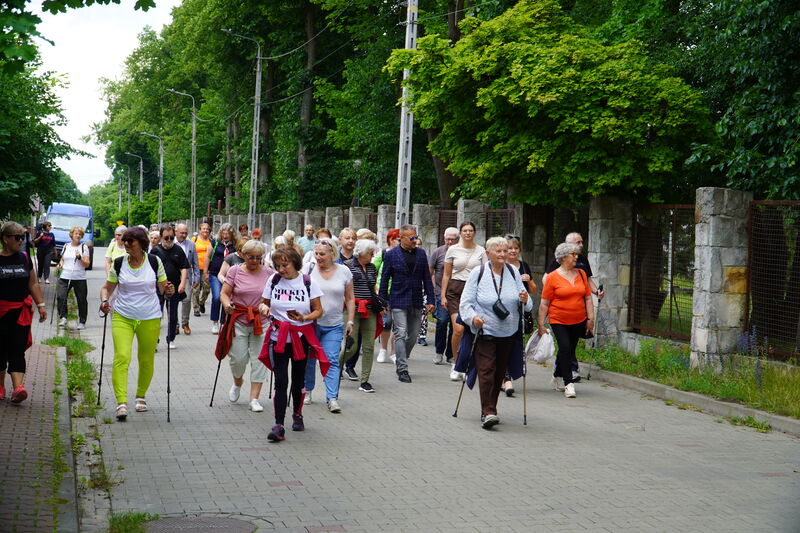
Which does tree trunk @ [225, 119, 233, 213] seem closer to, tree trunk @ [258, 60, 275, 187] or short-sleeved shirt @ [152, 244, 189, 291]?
tree trunk @ [258, 60, 275, 187]

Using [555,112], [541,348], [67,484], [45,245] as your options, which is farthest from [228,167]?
[67,484]

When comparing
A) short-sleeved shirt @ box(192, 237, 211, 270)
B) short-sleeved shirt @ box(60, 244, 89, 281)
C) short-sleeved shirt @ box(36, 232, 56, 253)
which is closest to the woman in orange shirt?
short-sleeved shirt @ box(60, 244, 89, 281)

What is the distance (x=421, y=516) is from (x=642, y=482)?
196 centimetres

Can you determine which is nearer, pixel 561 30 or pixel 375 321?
pixel 375 321

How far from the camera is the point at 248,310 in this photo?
34.5ft

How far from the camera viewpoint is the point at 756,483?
767cm

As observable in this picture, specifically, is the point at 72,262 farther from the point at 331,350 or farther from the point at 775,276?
the point at 775,276

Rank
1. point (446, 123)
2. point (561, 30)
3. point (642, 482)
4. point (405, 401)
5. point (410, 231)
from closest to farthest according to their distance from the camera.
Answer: point (642, 482) → point (405, 401) → point (410, 231) → point (446, 123) → point (561, 30)

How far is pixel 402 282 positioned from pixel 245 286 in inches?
118

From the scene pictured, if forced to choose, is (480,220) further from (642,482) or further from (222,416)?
(642,482)

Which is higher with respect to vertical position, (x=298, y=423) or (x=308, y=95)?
(x=308, y=95)

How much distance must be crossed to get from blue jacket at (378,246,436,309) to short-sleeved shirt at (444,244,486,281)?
63 centimetres

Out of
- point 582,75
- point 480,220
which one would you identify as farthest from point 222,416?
point 480,220

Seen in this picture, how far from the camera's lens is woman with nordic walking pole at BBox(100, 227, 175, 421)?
977cm
